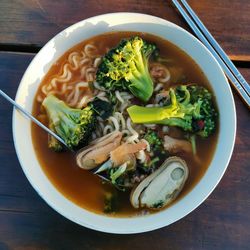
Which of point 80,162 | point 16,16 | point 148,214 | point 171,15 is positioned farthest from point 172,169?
point 16,16

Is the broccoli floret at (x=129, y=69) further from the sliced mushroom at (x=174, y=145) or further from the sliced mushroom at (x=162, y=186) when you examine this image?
the sliced mushroom at (x=162, y=186)

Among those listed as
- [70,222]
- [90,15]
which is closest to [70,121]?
[70,222]

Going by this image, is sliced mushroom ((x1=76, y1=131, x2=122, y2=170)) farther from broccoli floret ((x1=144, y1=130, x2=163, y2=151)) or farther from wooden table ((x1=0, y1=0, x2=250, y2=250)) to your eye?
wooden table ((x1=0, y1=0, x2=250, y2=250))

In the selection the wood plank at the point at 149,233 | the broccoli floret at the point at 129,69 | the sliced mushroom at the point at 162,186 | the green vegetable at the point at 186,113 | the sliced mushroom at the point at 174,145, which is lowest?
the wood plank at the point at 149,233

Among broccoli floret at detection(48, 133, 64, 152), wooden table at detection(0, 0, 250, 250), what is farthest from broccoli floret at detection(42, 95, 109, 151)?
wooden table at detection(0, 0, 250, 250)

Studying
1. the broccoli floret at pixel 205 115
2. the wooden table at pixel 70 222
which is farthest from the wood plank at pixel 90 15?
the broccoli floret at pixel 205 115

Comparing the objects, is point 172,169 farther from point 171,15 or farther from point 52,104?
point 171,15

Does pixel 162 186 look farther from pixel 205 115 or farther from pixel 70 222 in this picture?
pixel 70 222

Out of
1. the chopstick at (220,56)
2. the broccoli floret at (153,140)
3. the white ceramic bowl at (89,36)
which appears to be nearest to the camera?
the white ceramic bowl at (89,36)
